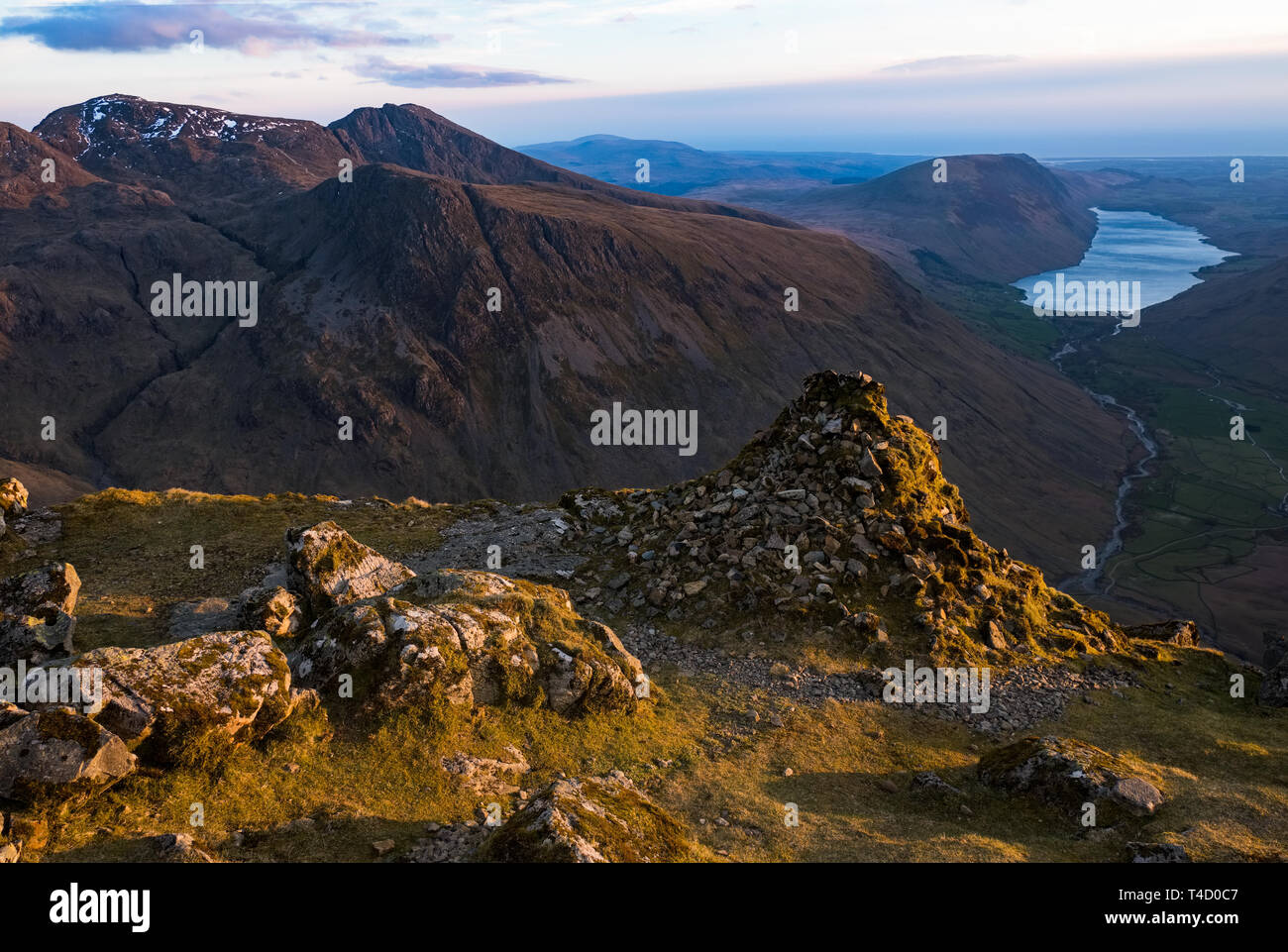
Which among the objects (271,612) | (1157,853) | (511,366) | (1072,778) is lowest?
(1157,853)

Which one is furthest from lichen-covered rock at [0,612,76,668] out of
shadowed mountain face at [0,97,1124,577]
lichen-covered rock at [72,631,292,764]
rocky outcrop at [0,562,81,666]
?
shadowed mountain face at [0,97,1124,577]

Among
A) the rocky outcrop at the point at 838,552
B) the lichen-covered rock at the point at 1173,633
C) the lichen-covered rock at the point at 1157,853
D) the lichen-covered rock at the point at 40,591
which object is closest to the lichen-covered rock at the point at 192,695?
the lichen-covered rock at the point at 40,591

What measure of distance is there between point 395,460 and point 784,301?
10291 centimetres

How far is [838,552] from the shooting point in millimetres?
28609

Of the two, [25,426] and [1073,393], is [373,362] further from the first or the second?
[1073,393]

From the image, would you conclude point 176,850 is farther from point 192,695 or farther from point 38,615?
point 38,615

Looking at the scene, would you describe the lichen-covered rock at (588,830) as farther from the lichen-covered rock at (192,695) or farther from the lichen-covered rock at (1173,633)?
the lichen-covered rock at (1173,633)

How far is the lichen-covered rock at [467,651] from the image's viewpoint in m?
18.2

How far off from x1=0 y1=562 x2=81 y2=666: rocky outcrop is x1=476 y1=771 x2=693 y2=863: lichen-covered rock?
14190 mm

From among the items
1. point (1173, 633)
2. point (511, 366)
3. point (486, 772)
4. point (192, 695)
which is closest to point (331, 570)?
point (192, 695)

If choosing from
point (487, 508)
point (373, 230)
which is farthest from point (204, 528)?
point (373, 230)

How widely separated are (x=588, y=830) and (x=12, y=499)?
3331 centimetres

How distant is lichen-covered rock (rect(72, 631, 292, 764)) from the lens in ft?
47.7

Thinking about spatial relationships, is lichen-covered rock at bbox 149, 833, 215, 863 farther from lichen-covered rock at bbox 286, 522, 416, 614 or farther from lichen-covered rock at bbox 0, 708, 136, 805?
lichen-covered rock at bbox 286, 522, 416, 614
